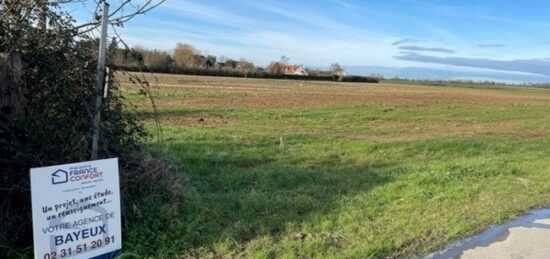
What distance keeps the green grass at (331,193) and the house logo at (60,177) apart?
1192mm

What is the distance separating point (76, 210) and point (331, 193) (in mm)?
4211

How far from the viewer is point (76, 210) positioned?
4.25 meters

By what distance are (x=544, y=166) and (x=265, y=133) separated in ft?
23.8

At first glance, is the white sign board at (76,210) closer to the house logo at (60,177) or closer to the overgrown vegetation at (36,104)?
the house logo at (60,177)

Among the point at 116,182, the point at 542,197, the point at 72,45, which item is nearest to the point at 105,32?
the point at 72,45

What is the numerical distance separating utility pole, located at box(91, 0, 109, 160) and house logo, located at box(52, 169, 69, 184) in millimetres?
1032

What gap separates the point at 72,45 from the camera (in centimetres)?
521

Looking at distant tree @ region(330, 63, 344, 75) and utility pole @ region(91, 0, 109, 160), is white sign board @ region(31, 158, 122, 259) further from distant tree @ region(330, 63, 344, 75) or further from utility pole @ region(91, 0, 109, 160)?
distant tree @ region(330, 63, 344, 75)

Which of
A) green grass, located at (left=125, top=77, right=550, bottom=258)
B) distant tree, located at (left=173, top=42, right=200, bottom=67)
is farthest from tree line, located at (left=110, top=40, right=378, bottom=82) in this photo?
green grass, located at (left=125, top=77, right=550, bottom=258)

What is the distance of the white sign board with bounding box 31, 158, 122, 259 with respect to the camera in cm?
400

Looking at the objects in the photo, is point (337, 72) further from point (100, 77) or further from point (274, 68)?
point (100, 77)

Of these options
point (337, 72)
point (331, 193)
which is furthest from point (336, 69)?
point (331, 193)

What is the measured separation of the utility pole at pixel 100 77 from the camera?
4957 millimetres

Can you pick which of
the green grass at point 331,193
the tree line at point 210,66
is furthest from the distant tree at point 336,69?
the green grass at point 331,193
